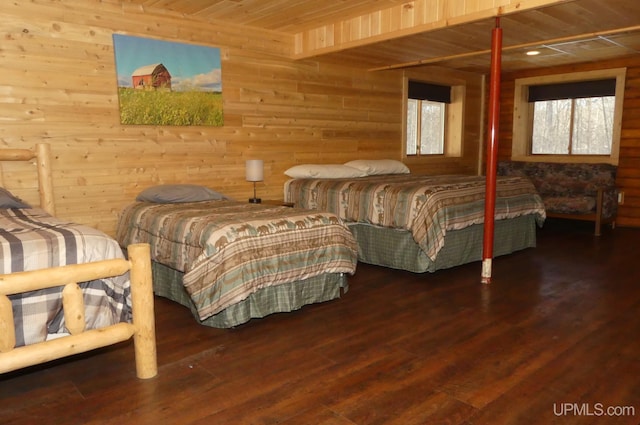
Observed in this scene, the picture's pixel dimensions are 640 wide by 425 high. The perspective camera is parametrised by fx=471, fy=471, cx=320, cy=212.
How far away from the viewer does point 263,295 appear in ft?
9.43

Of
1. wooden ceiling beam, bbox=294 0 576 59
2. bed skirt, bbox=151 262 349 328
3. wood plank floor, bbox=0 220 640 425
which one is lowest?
wood plank floor, bbox=0 220 640 425

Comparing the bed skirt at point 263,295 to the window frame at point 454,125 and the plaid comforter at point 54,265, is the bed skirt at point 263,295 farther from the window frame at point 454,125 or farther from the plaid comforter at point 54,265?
the window frame at point 454,125

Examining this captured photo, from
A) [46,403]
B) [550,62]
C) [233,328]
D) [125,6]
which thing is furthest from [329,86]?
[46,403]

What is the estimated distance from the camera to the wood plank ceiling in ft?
12.3

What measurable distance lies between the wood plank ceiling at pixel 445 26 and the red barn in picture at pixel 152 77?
505 mm

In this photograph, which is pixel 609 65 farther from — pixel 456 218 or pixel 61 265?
pixel 61 265

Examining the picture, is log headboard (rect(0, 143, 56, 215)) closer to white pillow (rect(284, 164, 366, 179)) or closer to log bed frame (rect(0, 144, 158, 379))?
log bed frame (rect(0, 144, 158, 379))

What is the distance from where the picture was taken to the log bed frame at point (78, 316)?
70.1 inches

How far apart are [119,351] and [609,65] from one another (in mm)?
6471

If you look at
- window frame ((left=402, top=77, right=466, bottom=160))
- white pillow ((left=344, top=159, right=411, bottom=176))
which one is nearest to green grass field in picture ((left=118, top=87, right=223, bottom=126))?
white pillow ((left=344, top=159, right=411, bottom=176))

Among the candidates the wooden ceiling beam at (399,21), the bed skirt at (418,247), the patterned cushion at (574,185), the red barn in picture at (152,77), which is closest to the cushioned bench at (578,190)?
the patterned cushion at (574,185)

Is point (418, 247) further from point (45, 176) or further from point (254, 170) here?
point (45, 176)

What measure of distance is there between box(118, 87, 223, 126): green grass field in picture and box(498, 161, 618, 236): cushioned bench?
417 centimetres

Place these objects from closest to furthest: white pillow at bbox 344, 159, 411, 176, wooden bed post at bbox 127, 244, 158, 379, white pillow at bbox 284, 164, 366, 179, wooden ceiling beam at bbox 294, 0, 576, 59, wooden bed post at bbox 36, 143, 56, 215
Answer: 1. wooden bed post at bbox 127, 244, 158, 379
2. wooden ceiling beam at bbox 294, 0, 576, 59
3. wooden bed post at bbox 36, 143, 56, 215
4. white pillow at bbox 284, 164, 366, 179
5. white pillow at bbox 344, 159, 411, 176
